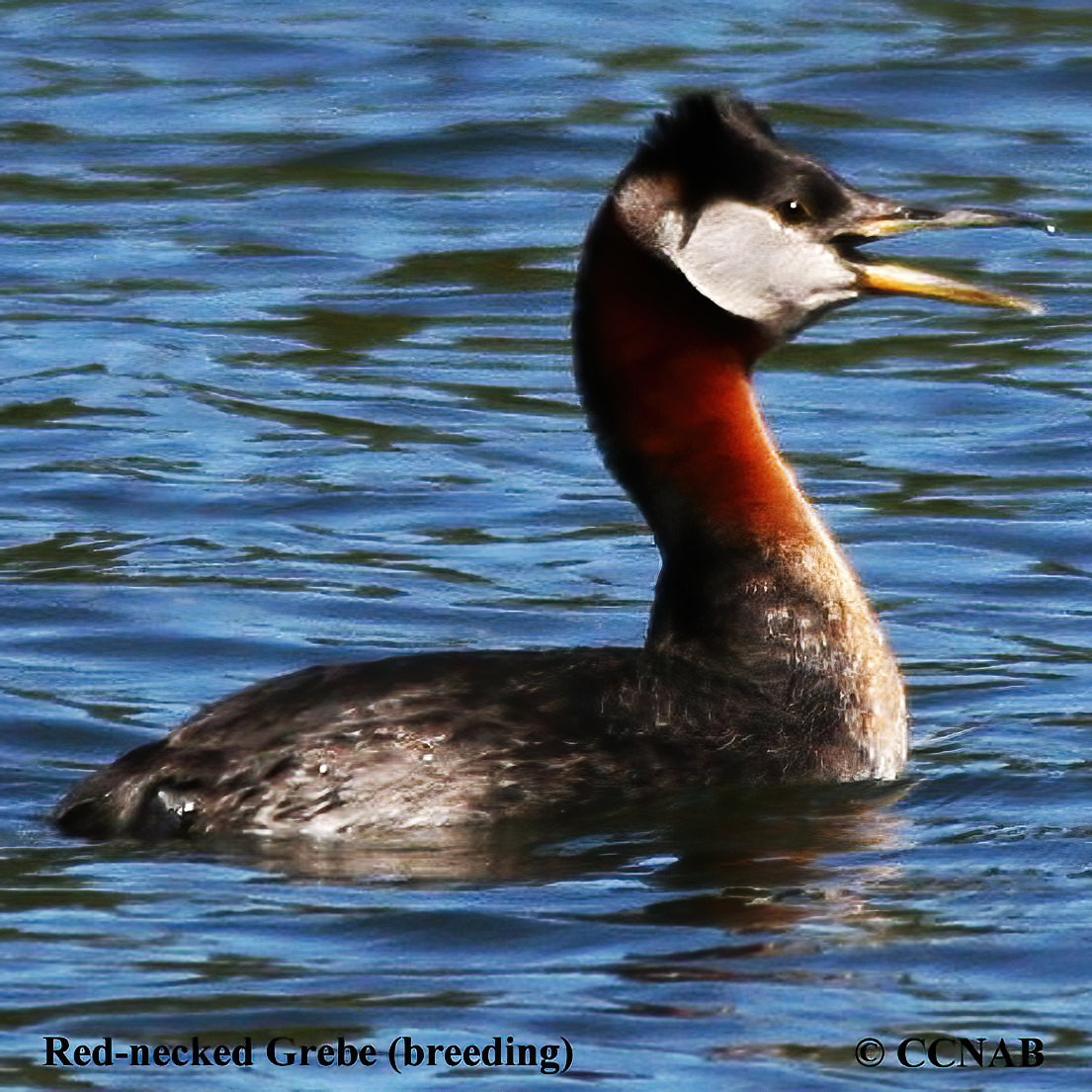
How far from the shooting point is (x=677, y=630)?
29.6ft

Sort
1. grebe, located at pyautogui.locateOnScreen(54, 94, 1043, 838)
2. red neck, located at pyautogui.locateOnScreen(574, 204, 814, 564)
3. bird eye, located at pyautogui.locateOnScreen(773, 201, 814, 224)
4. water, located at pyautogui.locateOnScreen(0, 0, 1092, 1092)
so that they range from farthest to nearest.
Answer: bird eye, located at pyautogui.locateOnScreen(773, 201, 814, 224)
red neck, located at pyautogui.locateOnScreen(574, 204, 814, 564)
grebe, located at pyautogui.locateOnScreen(54, 94, 1043, 838)
water, located at pyautogui.locateOnScreen(0, 0, 1092, 1092)

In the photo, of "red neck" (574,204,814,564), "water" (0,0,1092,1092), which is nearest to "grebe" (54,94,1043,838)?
"red neck" (574,204,814,564)

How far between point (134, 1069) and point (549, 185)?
411 inches

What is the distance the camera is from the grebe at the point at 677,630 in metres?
8.37

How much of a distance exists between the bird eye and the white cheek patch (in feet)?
0.08

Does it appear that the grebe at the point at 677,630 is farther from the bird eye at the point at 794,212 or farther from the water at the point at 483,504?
the water at the point at 483,504

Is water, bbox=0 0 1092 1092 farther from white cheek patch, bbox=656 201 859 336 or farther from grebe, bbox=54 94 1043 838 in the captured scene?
white cheek patch, bbox=656 201 859 336

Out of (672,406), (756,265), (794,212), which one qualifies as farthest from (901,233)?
(672,406)

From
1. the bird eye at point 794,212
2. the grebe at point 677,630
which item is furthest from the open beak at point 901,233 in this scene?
the bird eye at point 794,212

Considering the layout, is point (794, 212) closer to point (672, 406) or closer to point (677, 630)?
point (672, 406)

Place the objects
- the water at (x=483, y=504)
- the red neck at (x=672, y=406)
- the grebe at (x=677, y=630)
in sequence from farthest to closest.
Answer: the red neck at (x=672, y=406)
the grebe at (x=677, y=630)
the water at (x=483, y=504)

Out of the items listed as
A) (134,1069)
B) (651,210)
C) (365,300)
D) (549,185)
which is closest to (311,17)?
(549,185)

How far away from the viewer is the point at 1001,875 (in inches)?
324

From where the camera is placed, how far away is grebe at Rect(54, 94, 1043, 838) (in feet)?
27.5
